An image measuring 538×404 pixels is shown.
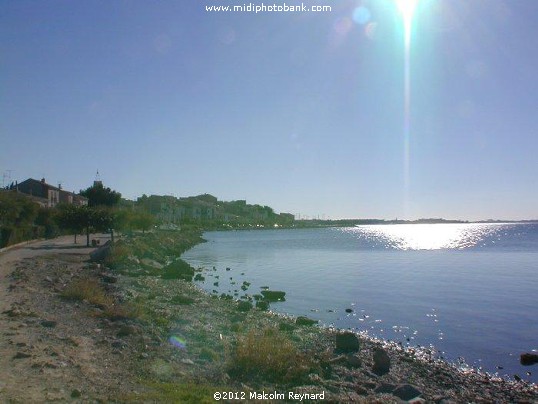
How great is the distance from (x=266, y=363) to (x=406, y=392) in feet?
11.5

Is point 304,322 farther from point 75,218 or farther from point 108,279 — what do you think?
point 75,218

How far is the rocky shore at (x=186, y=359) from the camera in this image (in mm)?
10148

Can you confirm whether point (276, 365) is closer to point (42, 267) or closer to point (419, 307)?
point (419, 307)

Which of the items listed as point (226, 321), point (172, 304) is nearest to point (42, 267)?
point (172, 304)

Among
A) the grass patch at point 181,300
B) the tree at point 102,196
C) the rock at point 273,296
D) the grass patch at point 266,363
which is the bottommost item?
the rock at point 273,296

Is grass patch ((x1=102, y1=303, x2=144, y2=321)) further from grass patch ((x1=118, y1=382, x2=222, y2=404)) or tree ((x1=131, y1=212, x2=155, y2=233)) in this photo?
tree ((x1=131, y1=212, x2=155, y2=233))

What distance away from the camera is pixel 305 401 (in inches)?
427

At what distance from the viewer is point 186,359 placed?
13.4 m

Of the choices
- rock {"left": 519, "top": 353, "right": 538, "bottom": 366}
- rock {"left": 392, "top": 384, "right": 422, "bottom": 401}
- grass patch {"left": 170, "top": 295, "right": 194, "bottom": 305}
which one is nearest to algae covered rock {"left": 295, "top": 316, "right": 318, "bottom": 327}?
grass patch {"left": 170, "top": 295, "right": 194, "bottom": 305}

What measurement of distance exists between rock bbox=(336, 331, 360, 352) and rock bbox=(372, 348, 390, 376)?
→ 4.84 feet

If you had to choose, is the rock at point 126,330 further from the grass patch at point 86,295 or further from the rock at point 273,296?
the rock at point 273,296

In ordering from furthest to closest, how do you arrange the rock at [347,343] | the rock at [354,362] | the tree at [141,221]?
the tree at [141,221] → the rock at [347,343] → the rock at [354,362]

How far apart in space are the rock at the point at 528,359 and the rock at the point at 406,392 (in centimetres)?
687

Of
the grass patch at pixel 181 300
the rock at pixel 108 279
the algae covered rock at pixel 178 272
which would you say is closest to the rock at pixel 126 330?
the grass patch at pixel 181 300
